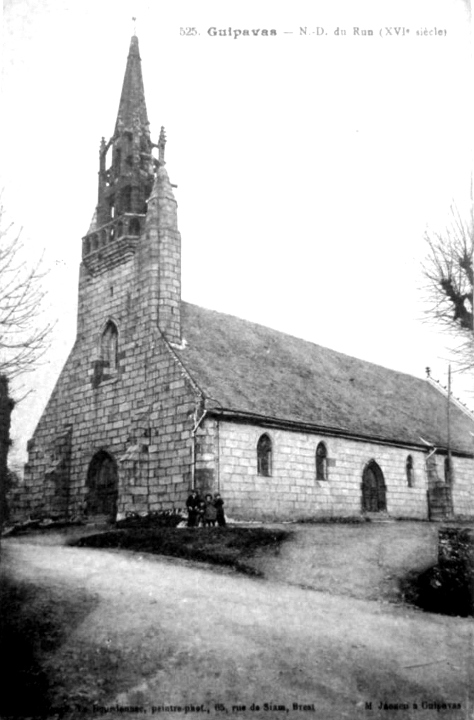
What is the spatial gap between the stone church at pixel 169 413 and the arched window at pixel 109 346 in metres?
0.03

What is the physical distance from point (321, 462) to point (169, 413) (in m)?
5.66

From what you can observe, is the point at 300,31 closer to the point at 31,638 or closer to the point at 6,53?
the point at 6,53

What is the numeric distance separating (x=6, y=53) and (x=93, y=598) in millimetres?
7651

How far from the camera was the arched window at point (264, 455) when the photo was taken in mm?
18000

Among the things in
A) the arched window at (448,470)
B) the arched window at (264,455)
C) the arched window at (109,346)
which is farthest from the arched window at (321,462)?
the arched window at (109,346)

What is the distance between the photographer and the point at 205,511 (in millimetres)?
14984

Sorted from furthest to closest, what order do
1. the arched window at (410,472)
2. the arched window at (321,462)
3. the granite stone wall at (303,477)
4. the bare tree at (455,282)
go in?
1. the arched window at (410,472)
2. the arched window at (321,462)
3. the granite stone wall at (303,477)
4. the bare tree at (455,282)

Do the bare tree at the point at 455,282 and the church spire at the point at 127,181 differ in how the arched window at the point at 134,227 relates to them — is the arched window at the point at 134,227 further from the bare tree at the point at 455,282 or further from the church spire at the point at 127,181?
the bare tree at the point at 455,282

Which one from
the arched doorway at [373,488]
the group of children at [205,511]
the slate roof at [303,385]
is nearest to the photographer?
the group of children at [205,511]

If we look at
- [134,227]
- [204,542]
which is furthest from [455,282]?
[134,227]

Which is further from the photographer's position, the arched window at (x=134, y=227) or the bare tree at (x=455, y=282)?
the arched window at (x=134, y=227)

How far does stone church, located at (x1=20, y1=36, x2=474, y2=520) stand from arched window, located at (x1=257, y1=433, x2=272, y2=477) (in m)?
0.03

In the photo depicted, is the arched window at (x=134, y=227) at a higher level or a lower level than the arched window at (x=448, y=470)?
higher


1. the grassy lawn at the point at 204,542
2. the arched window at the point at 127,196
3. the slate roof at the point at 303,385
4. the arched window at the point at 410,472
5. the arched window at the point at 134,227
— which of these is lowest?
the grassy lawn at the point at 204,542
